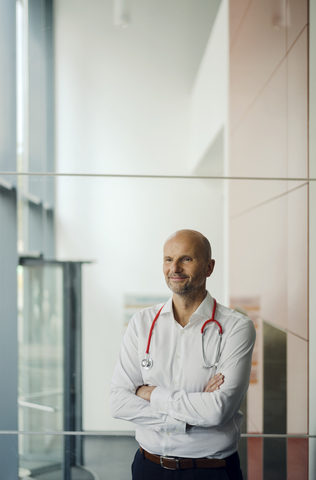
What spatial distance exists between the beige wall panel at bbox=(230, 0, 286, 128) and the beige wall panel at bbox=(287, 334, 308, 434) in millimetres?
1412

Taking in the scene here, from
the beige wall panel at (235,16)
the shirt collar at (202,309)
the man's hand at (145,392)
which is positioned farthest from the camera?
the beige wall panel at (235,16)

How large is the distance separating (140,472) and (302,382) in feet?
3.52

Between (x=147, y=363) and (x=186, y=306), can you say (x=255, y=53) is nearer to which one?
(x=186, y=306)

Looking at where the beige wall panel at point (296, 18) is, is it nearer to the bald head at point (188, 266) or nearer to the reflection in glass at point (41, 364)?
the bald head at point (188, 266)

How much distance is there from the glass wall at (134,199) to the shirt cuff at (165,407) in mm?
555

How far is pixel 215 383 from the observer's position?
1950 mm

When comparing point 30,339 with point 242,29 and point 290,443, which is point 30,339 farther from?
point 242,29

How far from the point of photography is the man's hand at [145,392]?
2.00 metres

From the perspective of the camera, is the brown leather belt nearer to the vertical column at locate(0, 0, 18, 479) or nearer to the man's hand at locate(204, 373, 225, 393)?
the man's hand at locate(204, 373, 225, 393)

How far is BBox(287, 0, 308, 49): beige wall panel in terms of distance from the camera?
100.0 inches

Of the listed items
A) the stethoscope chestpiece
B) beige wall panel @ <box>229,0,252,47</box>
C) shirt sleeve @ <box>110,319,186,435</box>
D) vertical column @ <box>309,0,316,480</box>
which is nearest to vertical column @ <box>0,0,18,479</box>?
shirt sleeve @ <box>110,319,186,435</box>

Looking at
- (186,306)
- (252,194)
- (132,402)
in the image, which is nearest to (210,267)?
(186,306)

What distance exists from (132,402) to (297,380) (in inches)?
43.1

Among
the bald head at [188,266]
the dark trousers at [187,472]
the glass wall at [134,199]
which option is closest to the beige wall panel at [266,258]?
the glass wall at [134,199]
